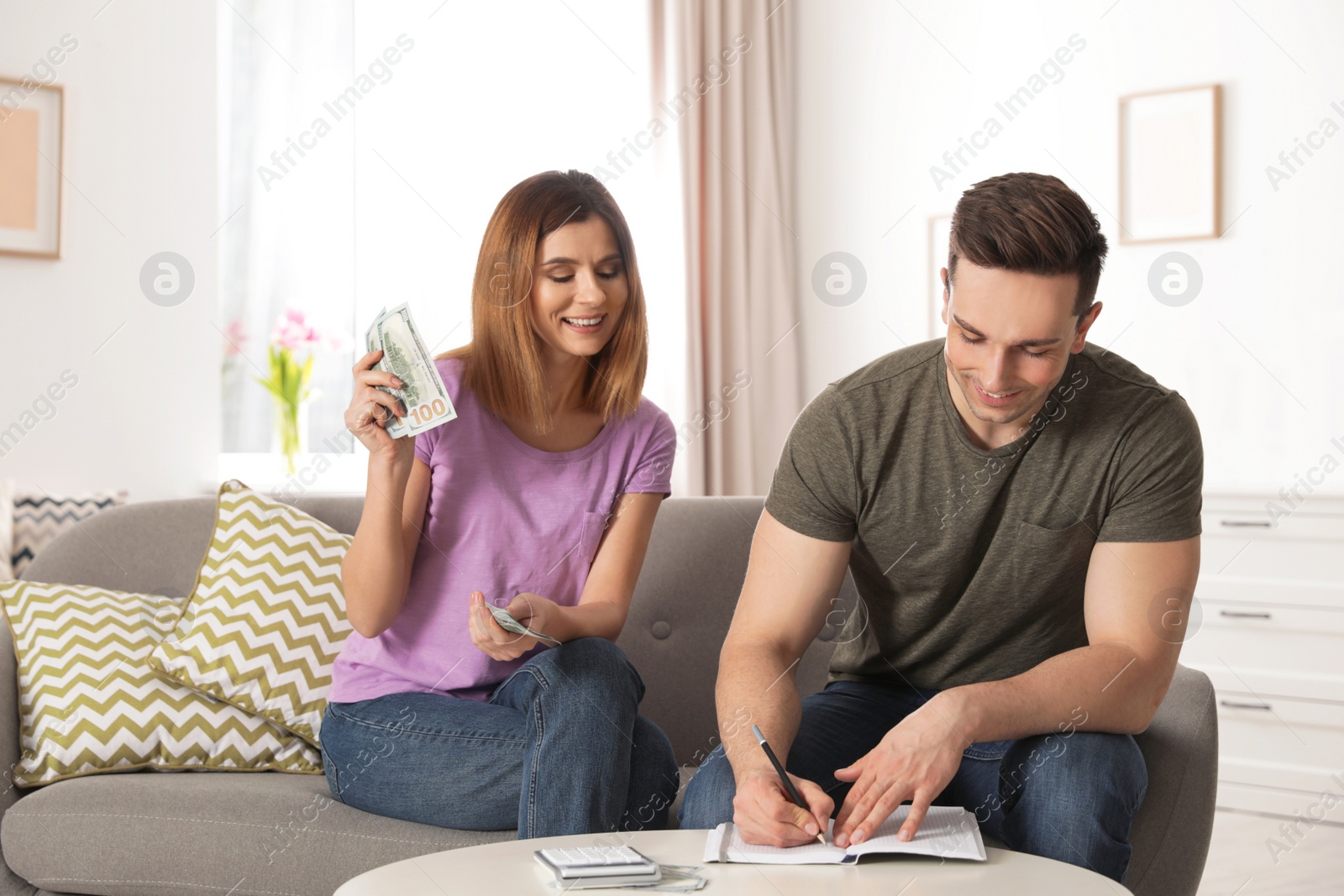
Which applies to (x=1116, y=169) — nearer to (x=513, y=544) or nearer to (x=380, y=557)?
(x=513, y=544)

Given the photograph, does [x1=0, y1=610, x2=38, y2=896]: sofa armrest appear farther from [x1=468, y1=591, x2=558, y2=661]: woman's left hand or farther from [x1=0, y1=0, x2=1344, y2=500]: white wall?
[x1=0, y1=0, x2=1344, y2=500]: white wall

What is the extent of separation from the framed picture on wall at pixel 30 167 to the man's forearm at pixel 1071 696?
239 centimetres

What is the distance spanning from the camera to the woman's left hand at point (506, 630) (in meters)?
1.47

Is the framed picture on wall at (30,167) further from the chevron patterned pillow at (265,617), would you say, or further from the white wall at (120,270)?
the chevron patterned pillow at (265,617)

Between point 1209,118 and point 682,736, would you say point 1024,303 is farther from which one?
point 1209,118

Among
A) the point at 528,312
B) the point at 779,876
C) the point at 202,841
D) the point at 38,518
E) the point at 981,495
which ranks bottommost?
the point at 202,841

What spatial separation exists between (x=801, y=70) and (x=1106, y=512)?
3.12 m

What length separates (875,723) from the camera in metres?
1.58

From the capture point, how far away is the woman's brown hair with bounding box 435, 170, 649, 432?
167 centimetres

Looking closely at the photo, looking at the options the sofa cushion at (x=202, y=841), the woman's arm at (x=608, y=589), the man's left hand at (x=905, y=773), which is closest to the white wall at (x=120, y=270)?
the sofa cushion at (x=202, y=841)

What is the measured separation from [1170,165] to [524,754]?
2941 mm

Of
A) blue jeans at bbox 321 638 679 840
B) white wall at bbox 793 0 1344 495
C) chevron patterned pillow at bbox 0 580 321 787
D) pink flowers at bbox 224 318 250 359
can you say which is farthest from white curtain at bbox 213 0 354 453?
blue jeans at bbox 321 638 679 840

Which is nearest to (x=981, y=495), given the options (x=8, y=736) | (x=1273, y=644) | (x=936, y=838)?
(x=936, y=838)

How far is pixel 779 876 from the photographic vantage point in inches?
43.2
